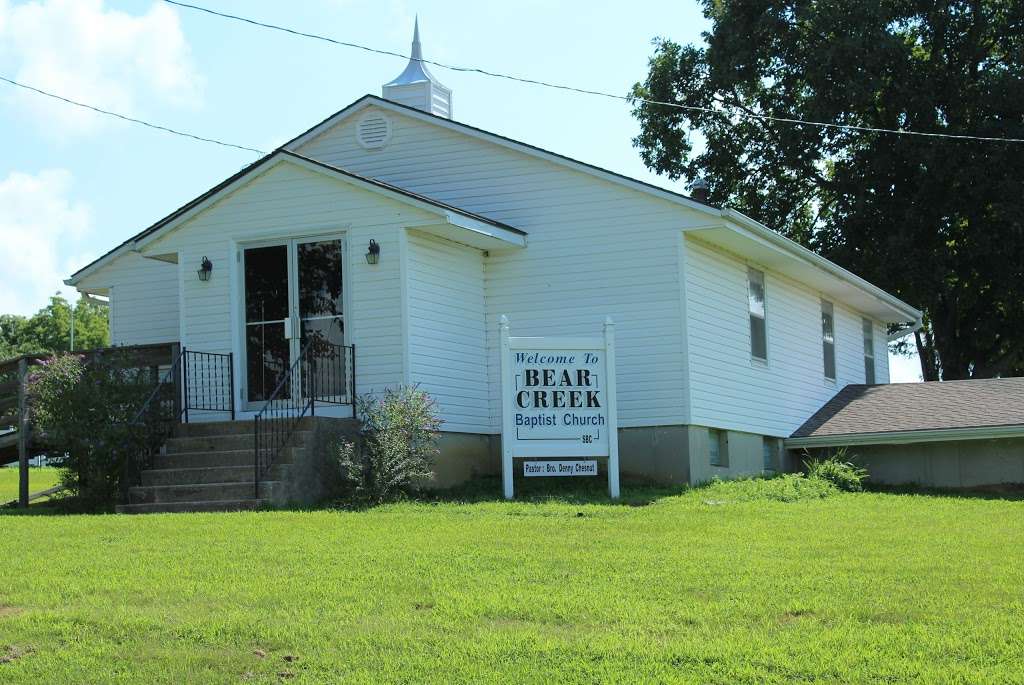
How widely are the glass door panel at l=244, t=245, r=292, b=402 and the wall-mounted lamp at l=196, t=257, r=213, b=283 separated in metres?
0.50

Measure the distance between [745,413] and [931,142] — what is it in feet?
43.5

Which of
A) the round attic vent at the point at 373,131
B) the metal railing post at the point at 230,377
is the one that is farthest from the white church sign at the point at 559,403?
the round attic vent at the point at 373,131

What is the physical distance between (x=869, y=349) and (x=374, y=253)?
14602mm

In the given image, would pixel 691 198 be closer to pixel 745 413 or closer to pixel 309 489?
pixel 745 413

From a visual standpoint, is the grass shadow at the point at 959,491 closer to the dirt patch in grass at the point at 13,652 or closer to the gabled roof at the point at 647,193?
the gabled roof at the point at 647,193

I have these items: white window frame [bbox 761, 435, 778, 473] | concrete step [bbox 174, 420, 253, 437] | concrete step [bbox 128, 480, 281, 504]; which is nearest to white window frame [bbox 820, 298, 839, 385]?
white window frame [bbox 761, 435, 778, 473]

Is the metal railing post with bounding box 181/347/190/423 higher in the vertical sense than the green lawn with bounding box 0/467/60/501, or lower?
higher

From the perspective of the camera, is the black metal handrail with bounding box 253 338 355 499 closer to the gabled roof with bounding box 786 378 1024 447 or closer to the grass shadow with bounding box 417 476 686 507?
the grass shadow with bounding box 417 476 686 507

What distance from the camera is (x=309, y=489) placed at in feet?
53.0

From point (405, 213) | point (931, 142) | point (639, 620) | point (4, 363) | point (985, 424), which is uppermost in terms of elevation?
point (931, 142)

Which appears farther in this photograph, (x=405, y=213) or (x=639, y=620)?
(x=405, y=213)

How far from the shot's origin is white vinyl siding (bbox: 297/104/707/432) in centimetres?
1895

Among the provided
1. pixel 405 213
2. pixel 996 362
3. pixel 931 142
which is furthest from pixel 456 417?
pixel 996 362

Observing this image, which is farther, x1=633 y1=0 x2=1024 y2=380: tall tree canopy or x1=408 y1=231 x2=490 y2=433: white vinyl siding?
x1=633 y1=0 x2=1024 y2=380: tall tree canopy
